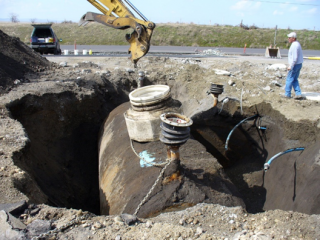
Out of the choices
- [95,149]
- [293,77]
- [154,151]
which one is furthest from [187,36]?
[154,151]

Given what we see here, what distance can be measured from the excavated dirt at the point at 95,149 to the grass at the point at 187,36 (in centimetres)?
2322

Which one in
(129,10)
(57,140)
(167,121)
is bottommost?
(57,140)

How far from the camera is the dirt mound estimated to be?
7.06 metres

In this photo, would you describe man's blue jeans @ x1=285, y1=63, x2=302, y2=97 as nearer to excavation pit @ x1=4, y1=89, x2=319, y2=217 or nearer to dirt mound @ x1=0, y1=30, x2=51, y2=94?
excavation pit @ x1=4, y1=89, x2=319, y2=217

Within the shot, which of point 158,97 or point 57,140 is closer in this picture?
point 158,97

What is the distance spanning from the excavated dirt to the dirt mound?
0.04 meters

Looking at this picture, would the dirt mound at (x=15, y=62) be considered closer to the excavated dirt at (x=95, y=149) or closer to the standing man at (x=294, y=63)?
the excavated dirt at (x=95, y=149)

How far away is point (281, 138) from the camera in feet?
18.9

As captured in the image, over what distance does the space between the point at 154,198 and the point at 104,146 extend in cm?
263

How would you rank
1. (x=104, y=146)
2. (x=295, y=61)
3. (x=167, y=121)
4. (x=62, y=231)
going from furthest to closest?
(x=295, y=61) → (x=104, y=146) → (x=167, y=121) → (x=62, y=231)

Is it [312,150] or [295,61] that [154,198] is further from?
[295,61]

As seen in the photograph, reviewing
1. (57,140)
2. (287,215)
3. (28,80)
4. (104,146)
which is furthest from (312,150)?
(28,80)

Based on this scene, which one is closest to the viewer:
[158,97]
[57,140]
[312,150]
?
[158,97]

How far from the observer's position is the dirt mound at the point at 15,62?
7059 millimetres
